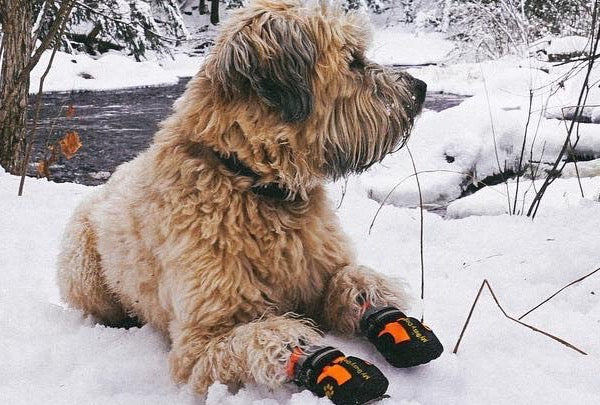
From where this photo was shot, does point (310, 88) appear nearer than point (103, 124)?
Yes

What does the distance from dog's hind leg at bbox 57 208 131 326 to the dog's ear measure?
1.39 metres

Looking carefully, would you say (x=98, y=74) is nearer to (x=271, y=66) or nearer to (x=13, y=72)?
(x=13, y=72)

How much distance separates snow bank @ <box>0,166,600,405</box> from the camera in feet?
7.91

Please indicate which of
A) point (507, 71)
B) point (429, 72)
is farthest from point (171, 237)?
point (429, 72)

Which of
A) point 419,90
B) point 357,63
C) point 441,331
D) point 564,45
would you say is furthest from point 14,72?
point 564,45

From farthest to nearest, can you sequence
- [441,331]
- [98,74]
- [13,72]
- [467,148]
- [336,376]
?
[98,74] < [467,148] < [13,72] < [441,331] < [336,376]

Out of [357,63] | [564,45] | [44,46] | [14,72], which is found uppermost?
[357,63]

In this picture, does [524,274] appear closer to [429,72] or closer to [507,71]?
[507,71]

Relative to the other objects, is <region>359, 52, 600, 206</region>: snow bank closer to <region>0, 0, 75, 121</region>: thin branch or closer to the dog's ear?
<region>0, 0, 75, 121</region>: thin branch

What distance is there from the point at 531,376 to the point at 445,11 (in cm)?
3451

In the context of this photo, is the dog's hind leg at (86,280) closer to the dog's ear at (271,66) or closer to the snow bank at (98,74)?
the dog's ear at (271,66)

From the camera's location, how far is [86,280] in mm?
3576

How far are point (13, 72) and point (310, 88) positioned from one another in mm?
5674

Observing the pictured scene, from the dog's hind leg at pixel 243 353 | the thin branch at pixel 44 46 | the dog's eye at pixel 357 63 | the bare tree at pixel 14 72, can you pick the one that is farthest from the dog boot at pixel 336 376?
the bare tree at pixel 14 72
